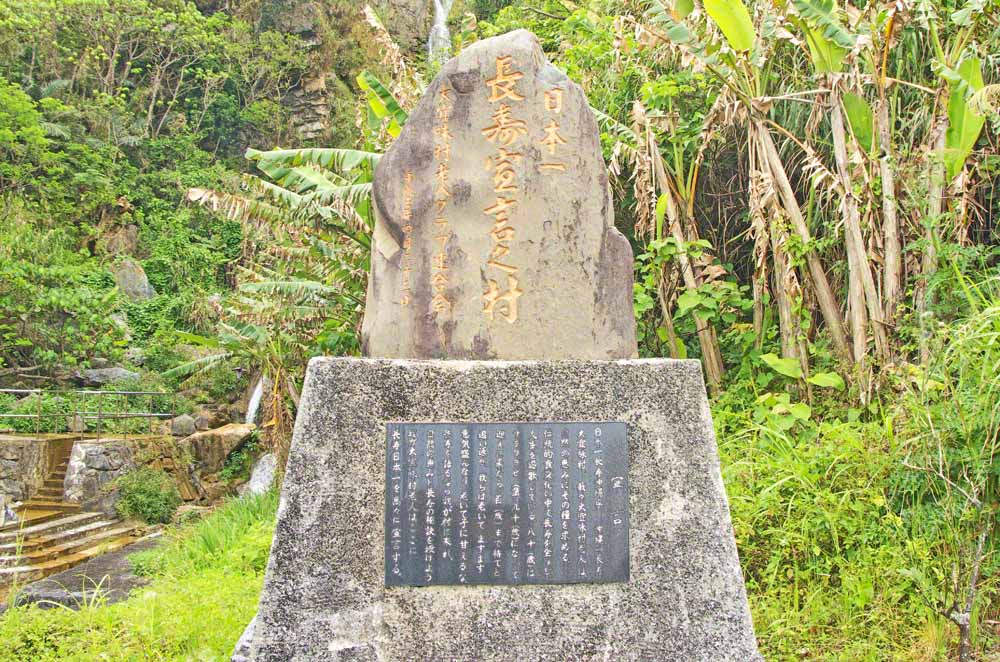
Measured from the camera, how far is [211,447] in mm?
12633

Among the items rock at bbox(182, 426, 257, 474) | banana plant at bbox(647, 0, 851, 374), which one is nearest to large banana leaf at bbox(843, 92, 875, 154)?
banana plant at bbox(647, 0, 851, 374)

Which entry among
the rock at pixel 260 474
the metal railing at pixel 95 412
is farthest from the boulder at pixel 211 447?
the metal railing at pixel 95 412

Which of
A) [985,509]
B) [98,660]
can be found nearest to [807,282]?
[985,509]

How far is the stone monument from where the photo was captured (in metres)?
2.79

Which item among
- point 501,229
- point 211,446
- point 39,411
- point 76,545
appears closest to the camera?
point 501,229

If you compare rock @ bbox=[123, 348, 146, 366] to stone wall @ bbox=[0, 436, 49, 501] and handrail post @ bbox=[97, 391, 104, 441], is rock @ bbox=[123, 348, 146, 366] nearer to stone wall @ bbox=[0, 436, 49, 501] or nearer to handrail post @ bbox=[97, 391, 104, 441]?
handrail post @ bbox=[97, 391, 104, 441]

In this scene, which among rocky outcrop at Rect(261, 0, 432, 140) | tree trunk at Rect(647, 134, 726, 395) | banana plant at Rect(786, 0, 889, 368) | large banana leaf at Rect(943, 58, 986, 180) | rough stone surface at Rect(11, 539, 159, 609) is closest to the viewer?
large banana leaf at Rect(943, 58, 986, 180)

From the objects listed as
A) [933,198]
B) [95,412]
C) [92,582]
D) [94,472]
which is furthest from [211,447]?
[933,198]

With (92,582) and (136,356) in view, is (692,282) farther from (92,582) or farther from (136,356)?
(136,356)

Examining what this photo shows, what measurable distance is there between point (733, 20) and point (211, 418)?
1122cm

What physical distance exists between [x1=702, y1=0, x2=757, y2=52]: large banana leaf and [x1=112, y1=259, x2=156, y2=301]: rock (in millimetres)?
15698

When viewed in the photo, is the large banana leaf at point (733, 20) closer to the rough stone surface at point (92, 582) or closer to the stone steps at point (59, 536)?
the rough stone surface at point (92, 582)

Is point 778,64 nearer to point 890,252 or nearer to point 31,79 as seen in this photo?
point 890,252

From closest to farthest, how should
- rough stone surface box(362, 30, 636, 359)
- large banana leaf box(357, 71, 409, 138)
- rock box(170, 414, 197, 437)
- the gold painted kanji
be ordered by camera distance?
rough stone surface box(362, 30, 636, 359), the gold painted kanji, large banana leaf box(357, 71, 409, 138), rock box(170, 414, 197, 437)
